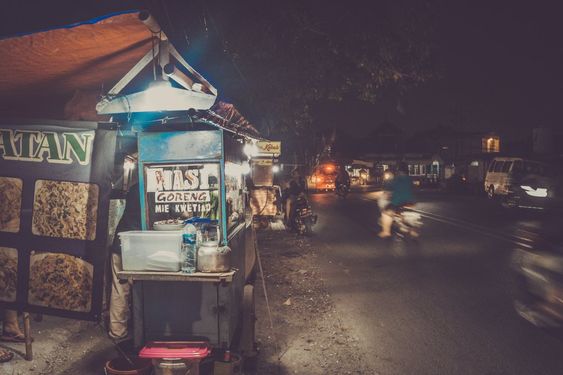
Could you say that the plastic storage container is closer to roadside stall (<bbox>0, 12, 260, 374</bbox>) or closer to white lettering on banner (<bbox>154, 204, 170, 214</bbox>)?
roadside stall (<bbox>0, 12, 260, 374</bbox>)

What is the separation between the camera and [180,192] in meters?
5.16

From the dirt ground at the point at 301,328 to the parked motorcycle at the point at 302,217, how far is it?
409 cm

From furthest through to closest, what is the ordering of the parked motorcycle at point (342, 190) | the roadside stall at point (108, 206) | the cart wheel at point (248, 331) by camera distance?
the parked motorcycle at point (342, 190) → the cart wheel at point (248, 331) → the roadside stall at point (108, 206)

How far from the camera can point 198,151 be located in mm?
4855

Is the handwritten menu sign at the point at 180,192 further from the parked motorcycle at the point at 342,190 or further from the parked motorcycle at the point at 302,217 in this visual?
the parked motorcycle at the point at 342,190

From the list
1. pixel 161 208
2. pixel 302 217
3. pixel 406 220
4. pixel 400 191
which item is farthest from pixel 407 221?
pixel 161 208

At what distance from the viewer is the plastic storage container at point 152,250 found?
425 centimetres

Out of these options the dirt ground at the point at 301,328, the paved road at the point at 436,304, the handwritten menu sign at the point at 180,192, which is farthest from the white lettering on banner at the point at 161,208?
the paved road at the point at 436,304

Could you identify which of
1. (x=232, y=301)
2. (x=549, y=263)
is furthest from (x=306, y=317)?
(x=549, y=263)

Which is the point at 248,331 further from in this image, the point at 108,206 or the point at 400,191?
the point at 400,191

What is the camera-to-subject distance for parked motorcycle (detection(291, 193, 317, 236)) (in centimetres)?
1436

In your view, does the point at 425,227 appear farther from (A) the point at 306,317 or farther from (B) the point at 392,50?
(A) the point at 306,317

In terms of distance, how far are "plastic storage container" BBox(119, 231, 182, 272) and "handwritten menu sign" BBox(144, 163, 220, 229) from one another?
0.81 metres

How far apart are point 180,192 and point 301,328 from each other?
272cm
